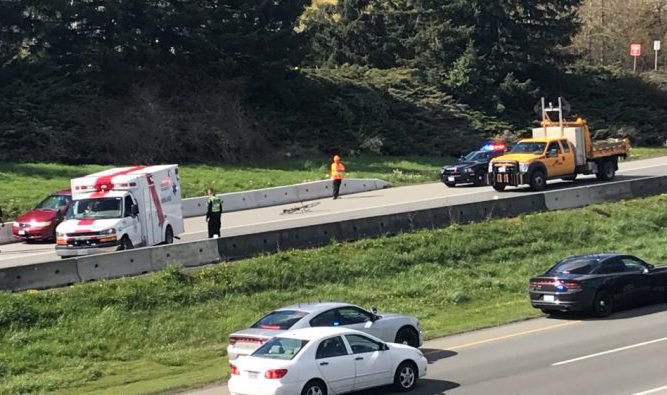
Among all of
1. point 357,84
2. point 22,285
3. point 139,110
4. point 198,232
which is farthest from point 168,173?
point 357,84

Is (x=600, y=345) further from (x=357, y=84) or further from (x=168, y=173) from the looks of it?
(x=357, y=84)

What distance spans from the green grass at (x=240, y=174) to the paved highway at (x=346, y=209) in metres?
3.50

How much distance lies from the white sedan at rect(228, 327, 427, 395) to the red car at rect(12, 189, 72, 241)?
17.9m

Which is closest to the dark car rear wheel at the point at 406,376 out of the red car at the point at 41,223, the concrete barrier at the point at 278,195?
the red car at the point at 41,223

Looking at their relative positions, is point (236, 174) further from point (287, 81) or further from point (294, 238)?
point (294, 238)

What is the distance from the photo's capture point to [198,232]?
3381 centimetres

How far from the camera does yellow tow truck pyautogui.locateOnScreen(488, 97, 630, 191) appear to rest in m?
37.9

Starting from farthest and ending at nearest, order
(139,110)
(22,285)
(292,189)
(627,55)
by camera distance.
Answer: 1. (627,55)
2. (139,110)
3. (292,189)
4. (22,285)

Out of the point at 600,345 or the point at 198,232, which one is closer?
the point at 600,345

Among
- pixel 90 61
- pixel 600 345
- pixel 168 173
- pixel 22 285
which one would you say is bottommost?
pixel 600 345

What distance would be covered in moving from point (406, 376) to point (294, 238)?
12.0 m

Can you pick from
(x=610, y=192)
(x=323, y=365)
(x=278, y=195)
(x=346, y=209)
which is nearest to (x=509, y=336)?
(x=323, y=365)

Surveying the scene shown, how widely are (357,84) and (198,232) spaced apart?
2842 cm

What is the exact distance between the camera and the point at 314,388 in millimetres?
15789
